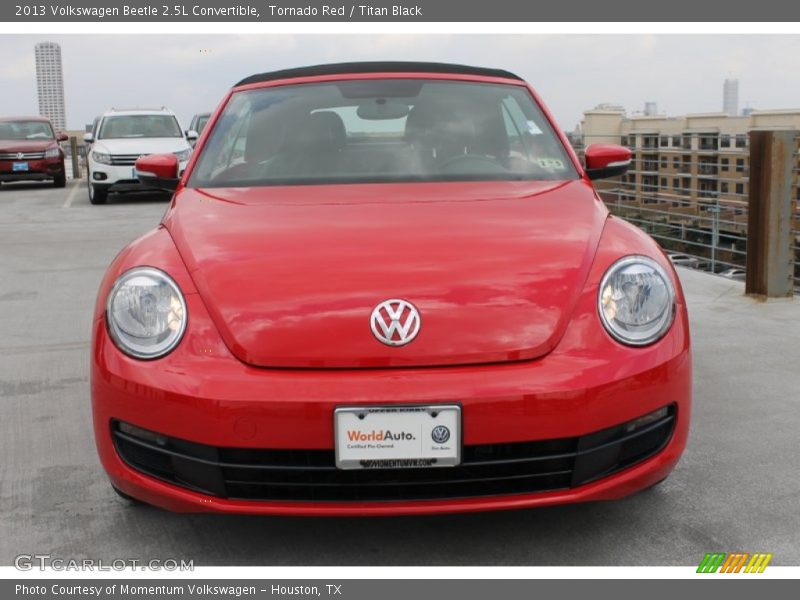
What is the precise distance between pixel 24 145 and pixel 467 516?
57.3 feet

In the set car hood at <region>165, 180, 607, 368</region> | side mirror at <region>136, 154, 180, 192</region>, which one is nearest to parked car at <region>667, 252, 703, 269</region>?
side mirror at <region>136, 154, 180, 192</region>

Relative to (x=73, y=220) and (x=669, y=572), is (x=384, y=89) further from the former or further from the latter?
(x=73, y=220)

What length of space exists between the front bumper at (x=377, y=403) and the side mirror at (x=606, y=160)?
153cm

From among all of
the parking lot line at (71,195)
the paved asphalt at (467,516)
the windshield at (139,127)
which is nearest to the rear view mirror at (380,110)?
the paved asphalt at (467,516)

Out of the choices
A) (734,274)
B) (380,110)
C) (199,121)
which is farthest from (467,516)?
(199,121)

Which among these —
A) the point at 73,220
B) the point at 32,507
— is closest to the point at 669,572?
the point at 32,507

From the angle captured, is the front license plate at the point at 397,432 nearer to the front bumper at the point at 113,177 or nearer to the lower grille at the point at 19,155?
the front bumper at the point at 113,177

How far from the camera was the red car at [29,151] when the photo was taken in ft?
59.3

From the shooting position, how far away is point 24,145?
1820 cm

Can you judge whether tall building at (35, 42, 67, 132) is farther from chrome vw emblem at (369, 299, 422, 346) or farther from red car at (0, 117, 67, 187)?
chrome vw emblem at (369, 299, 422, 346)

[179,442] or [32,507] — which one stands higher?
[179,442]

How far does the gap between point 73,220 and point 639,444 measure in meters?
11.1

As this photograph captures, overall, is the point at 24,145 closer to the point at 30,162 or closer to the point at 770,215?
the point at 30,162
